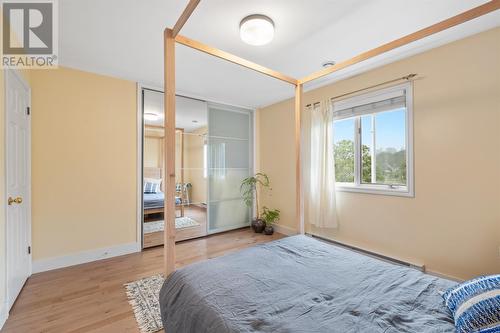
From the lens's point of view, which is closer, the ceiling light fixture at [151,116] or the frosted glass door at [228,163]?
the ceiling light fixture at [151,116]

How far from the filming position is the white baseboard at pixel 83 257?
8.40ft

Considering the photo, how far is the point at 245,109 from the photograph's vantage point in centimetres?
453

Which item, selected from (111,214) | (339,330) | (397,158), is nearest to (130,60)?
(111,214)

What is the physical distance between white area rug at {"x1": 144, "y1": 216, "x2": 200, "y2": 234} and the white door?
1.30 meters

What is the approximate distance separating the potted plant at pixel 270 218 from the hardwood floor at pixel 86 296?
1.08 m

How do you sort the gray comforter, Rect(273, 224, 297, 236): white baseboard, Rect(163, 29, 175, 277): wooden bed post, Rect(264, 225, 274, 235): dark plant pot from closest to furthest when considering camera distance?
1. the gray comforter
2. Rect(163, 29, 175, 277): wooden bed post
3. Rect(273, 224, 297, 236): white baseboard
4. Rect(264, 225, 274, 235): dark plant pot

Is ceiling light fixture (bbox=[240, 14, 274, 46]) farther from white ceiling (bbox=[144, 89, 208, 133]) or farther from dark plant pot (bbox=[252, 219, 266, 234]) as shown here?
dark plant pot (bbox=[252, 219, 266, 234])

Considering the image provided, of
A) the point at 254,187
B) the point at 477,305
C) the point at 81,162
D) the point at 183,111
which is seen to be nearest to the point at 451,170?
the point at 477,305

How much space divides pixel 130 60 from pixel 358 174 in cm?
329

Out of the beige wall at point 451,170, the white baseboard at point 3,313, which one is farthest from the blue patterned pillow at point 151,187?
the beige wall at point 451,170

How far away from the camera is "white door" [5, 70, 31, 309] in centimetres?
188

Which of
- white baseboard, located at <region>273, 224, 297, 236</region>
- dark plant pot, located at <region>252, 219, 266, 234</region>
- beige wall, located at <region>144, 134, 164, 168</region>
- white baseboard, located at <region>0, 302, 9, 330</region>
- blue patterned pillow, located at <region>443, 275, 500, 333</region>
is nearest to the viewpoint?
blue patterned pillow, located at <region>443, 275, 500, 333</region>

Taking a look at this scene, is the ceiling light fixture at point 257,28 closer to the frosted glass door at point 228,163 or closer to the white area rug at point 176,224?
the frosted glass door at point 228,163

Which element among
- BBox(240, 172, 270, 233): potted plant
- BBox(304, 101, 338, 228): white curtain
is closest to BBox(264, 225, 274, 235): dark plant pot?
BBox(240, 172, 270, 233): potted plant
